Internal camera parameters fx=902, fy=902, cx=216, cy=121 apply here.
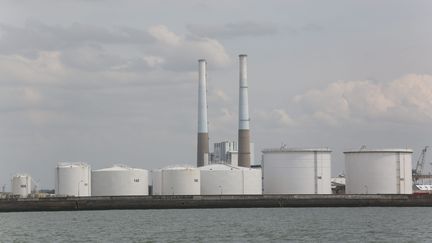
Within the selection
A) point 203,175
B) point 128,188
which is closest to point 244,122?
point 203,175

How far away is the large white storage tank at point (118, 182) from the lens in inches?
5566

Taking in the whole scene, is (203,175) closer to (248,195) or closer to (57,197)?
(248,195)

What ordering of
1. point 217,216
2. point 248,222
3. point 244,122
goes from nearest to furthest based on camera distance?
point 248,222
point 217,216
point 244,122

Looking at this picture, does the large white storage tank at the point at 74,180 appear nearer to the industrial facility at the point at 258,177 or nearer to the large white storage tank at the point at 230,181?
the industrial facility at the point at 258,177

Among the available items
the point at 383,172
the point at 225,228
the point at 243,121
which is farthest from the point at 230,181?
the point at 225,228

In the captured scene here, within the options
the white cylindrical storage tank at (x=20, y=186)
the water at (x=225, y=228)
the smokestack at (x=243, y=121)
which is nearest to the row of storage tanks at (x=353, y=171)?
the smokestack at (x=243, y=121)

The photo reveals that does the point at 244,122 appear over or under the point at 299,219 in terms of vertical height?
over

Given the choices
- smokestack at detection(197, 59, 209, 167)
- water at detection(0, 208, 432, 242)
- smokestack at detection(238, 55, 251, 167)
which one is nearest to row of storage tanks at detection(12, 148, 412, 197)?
A: smokestack at detection(238, 55, 251, 167)

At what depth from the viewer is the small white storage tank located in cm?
14200

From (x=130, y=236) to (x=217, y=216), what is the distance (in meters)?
33.2

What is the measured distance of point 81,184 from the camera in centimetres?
14150

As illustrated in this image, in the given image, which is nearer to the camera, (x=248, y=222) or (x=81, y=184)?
(x=248, y=222)

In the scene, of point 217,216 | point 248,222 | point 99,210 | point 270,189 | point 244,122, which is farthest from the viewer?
point 244,122

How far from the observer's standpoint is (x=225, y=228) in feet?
291
